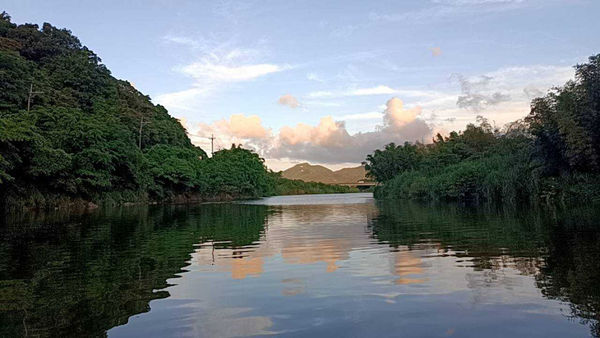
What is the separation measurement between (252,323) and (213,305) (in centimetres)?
105

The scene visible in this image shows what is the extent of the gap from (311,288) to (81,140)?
146ft

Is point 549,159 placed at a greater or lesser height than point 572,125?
lesser

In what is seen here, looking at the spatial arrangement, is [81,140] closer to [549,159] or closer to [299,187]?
[549,159]

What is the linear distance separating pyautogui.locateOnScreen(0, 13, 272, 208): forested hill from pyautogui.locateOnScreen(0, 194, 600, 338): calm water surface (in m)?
22.9

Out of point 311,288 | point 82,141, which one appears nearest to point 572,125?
point 311,288

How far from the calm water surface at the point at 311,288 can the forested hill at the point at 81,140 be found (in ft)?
75.3

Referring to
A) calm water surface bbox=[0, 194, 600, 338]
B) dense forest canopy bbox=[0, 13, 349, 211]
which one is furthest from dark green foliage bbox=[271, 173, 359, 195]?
calm water surface bbox=[0, 194, 600, 338]

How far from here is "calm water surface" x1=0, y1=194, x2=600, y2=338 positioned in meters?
5.30

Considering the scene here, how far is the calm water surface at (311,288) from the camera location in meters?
5.30

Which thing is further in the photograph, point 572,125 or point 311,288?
point 572,125

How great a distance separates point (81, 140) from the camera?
46219 millimetres

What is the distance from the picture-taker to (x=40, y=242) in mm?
14266

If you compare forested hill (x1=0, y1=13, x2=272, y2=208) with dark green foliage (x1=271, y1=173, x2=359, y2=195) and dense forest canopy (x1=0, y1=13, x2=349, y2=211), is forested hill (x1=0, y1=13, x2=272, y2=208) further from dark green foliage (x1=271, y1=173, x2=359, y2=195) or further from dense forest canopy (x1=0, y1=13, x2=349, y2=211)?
dark green foliage (x1=271, y1=173, x2=359, y2=195)

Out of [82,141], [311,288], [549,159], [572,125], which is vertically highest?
[82,141]
